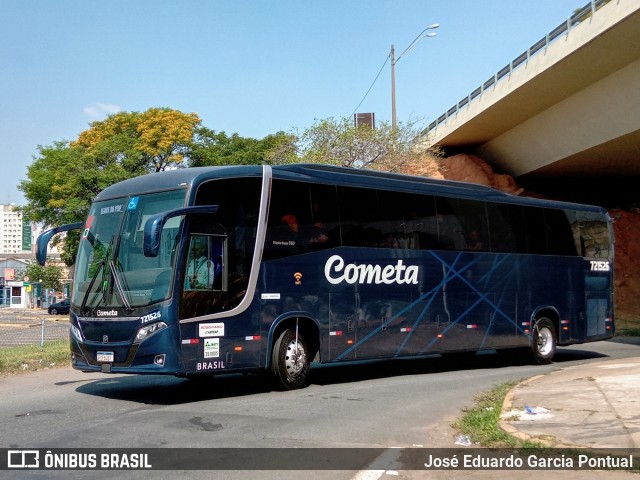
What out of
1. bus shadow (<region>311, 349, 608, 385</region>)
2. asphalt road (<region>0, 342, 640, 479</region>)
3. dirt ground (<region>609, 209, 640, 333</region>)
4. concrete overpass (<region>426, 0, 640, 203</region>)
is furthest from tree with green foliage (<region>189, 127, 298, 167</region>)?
asphalt road (<region>0, 342, 640, 479</region>)

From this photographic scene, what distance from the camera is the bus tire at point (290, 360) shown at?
12.2 m

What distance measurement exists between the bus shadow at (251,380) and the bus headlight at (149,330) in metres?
1.04

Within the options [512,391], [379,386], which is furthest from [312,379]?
[512,391]

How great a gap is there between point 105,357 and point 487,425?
5695 mm

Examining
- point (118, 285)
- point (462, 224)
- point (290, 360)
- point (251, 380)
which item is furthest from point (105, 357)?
point (462, 224)

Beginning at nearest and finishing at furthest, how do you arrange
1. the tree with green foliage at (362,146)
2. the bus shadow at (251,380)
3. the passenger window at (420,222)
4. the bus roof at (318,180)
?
1. the bus roof at (318,180)
2. the bus shadow at (251,380)
3. the passenger window at (420,222)
4. the tree with green foliage at (362,146)

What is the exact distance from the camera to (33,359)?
1653 centimetres

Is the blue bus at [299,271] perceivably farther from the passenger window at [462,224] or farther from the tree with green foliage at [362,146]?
the tree with green foliage at [362,146]

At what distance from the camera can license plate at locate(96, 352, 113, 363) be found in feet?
35.8

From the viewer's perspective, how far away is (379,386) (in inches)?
518

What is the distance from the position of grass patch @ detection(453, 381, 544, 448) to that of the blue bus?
10.9 feet

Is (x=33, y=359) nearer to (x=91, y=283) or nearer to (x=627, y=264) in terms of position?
(x=91, y=283)

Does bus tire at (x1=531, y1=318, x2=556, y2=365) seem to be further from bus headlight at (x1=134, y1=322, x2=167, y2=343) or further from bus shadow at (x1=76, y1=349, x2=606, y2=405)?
bus headlight at (x1=134, y1=322, x2=167, y2=343)

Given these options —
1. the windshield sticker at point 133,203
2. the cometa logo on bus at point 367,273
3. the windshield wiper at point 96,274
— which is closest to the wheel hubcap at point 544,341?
the cometa logo on bus at point 367,273
